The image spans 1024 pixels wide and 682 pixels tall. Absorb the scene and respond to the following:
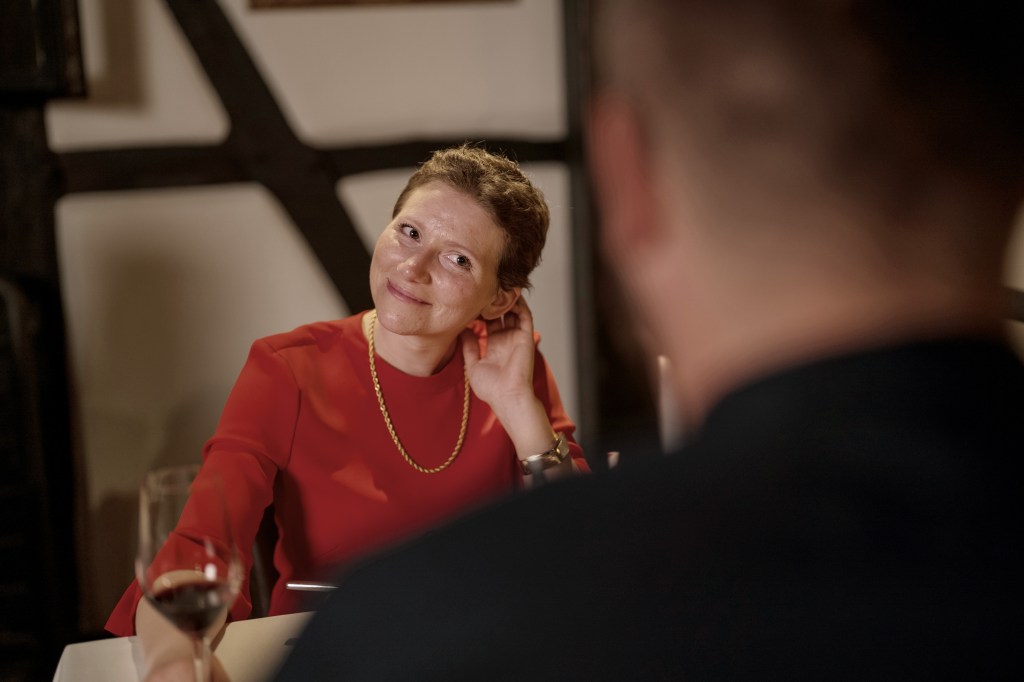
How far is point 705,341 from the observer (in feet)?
1.39

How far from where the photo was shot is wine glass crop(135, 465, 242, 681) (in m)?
0.83

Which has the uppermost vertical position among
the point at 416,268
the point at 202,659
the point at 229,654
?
the point at 416,268

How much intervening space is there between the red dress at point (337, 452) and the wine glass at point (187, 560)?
39cm

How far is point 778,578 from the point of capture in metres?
0.35

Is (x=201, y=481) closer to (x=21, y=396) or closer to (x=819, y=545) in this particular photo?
(x=819, y=545)

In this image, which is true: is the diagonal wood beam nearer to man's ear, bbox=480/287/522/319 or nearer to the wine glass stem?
man's ear, bbox=480/287/522/319

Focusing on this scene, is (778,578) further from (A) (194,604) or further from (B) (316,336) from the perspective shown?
(B) (316,336)

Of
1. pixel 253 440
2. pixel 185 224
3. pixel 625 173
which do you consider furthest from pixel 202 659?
pixel 185 224

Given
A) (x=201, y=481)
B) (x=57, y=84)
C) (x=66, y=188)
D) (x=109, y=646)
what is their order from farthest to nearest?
(x=66, y=188), (x=57, y=84), (x=109, y=646), (x=201, y=481)

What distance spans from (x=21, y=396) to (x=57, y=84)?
26.3 inches

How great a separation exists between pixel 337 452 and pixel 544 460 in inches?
12.2

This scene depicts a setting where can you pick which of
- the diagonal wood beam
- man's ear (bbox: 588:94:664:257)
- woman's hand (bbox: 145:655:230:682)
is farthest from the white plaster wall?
man's ear (bbox: 588:94:664:257)

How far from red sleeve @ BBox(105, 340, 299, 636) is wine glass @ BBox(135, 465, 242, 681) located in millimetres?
325

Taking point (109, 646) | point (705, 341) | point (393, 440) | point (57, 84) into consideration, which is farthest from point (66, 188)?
point (705, 341)
